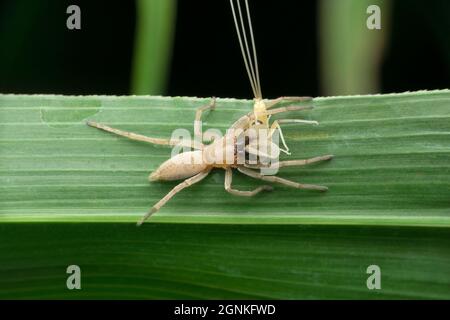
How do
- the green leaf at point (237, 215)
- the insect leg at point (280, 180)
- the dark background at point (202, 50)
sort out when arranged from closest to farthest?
the green leaf at point (237, 215)
the insect leg at point (280, 180)
the dark background at point (202, 50)

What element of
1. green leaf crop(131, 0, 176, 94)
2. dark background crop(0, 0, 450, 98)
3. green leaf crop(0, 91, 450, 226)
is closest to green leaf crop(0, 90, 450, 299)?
green leaf crop(0, 91, 450, 226)

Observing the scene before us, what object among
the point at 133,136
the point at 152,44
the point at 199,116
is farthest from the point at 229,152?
the point at 152,44

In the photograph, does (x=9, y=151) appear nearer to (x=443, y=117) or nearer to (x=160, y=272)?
(x=160, y=272)

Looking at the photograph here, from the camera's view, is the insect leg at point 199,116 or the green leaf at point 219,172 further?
the insect leg at point 199,116

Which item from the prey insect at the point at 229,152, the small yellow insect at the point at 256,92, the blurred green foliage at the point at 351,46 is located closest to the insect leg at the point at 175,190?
the prey insect at the point at 229,152

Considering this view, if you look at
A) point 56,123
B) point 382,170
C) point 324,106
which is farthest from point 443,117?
point 56,123

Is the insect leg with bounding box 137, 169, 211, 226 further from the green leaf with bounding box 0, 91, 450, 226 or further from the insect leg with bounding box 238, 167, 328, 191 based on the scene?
the insect leg with bounding box 238, 167, 328, 191

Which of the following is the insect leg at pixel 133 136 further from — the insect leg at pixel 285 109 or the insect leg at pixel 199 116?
the insect leg at pixel 285 109
